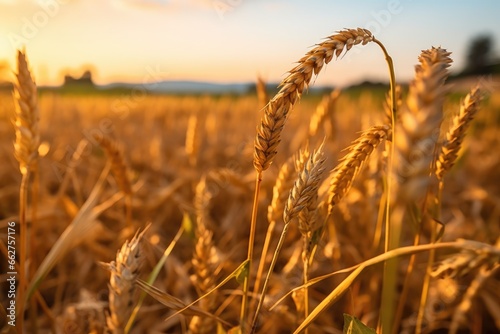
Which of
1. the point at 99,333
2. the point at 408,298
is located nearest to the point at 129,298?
the point at 99,333

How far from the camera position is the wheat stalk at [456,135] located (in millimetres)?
826

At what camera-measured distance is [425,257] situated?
2219 millimetres

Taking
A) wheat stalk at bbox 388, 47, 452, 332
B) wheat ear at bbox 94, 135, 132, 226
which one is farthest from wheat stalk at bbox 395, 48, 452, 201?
wheat ear at bbox 94, 135, 132, 226

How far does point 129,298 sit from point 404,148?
22.9 inches

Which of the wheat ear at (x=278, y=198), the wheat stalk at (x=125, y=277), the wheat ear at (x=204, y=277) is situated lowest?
the wheat ear at (x=204, y=277)

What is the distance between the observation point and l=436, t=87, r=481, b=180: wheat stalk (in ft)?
2.71

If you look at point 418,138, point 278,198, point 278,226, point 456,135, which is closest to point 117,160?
point 278,198

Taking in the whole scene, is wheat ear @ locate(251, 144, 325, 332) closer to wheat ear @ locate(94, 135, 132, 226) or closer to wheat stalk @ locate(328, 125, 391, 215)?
wheat stalk @ locate(328, 125, 391, 215)

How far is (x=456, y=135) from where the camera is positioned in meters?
0.84

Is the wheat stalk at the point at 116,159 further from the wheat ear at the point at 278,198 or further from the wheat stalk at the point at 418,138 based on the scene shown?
the wheat stalk at the point at 418,138

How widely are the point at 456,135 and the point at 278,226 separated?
1.39 m

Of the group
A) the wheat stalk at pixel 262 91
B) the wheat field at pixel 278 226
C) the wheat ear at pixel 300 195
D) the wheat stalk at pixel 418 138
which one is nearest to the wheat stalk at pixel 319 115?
the wheat field at pixel 278 226

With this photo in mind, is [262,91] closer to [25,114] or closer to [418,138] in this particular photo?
[25,114]

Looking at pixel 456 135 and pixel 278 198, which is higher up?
pixel 456 135
